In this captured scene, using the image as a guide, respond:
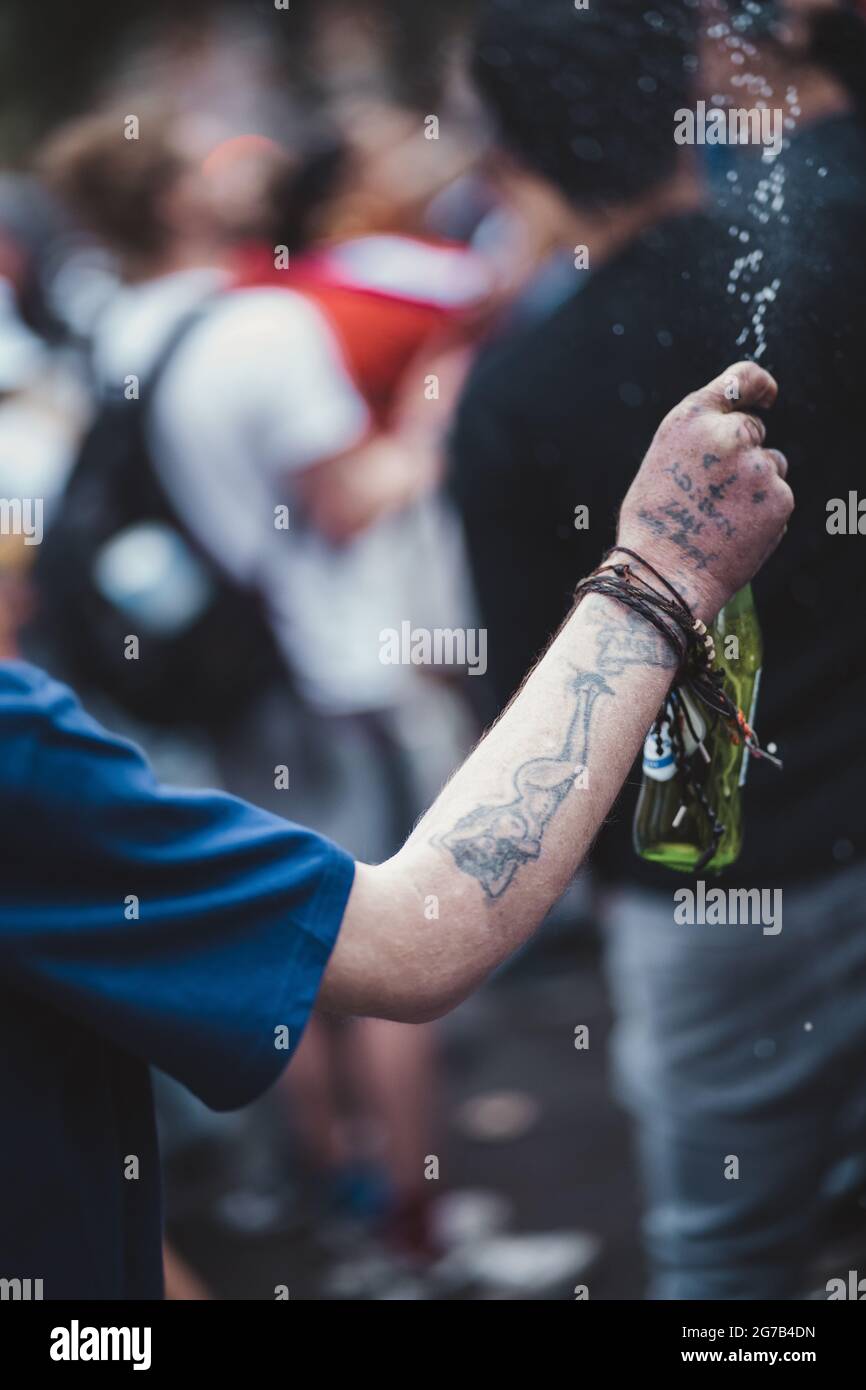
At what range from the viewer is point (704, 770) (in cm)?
136

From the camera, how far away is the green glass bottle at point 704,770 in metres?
1.33

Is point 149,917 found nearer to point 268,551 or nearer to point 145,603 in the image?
point 145,603

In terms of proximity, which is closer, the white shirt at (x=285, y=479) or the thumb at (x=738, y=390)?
the thumb at (x=738, y=390)

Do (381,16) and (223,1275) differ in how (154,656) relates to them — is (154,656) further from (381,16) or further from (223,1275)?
(381,16)

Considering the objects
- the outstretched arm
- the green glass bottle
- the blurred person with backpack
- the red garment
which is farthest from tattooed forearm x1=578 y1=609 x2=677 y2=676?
the red garment

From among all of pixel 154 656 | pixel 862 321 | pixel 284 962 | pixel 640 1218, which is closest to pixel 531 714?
pixel 284 962

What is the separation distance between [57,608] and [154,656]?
9.1 inches

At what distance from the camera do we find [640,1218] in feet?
10.6

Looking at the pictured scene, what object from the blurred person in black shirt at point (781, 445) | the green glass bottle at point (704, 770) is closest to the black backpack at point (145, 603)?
the blurred person in black shirt at point (781, 445)

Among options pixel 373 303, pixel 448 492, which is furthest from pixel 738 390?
pixel 373 303

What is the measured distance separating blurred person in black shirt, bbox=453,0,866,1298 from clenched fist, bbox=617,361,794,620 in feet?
0.49

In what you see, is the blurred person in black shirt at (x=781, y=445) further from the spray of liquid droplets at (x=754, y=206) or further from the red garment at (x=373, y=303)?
the red garment at (x=373, y=303)

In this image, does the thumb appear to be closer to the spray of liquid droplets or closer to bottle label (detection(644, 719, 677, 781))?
the spray of liquid droplets

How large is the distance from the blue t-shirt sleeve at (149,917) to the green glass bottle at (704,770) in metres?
0.31
